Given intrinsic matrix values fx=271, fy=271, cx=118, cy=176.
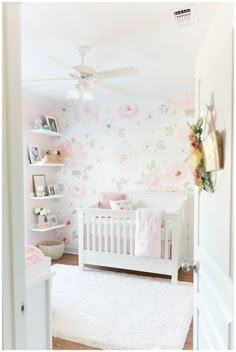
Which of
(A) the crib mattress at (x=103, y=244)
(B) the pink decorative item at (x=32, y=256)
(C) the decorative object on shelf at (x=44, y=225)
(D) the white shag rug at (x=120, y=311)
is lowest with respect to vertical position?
(D) the white shag rug at (x=120, y=311)

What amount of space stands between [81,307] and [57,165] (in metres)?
2.35

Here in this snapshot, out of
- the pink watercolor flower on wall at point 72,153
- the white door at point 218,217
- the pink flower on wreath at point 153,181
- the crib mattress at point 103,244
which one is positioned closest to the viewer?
the white door at point 218,217

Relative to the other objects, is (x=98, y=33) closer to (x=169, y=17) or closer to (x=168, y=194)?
(x=169, y=17)

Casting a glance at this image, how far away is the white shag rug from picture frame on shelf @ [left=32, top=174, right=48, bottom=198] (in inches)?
49.7

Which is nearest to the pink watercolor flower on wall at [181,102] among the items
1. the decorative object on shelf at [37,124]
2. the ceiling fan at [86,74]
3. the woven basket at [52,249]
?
the ceiling fan at [86,74]

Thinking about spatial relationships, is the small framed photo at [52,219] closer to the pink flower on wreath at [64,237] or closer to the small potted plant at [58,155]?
the pink flower on wreath at [64,237]

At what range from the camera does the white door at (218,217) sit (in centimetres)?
99

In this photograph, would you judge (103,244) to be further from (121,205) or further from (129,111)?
(129,111)

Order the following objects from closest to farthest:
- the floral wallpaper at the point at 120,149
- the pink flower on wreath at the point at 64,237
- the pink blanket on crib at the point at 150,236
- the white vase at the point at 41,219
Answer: the pink blanket on crib at the point at 150,236 < the floral wallpaper at the point at 120,149 < the white vase at the point at 41,219 < the pink flower on wreath at the point at 64,237

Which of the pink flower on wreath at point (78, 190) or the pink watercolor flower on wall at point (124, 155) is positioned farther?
the pink flower on wreath at point (78, 190)

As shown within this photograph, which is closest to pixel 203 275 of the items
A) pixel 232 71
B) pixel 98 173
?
pixel 232 71

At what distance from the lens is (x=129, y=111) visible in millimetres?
4168

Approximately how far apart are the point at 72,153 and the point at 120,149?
850 millimetres

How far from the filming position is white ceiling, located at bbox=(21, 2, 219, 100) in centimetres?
179
